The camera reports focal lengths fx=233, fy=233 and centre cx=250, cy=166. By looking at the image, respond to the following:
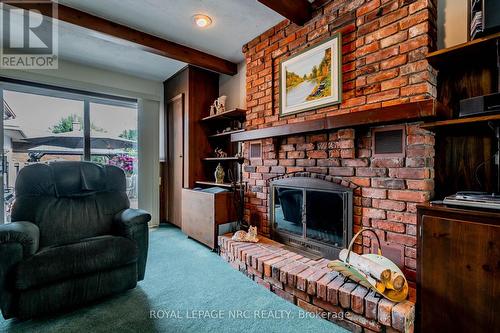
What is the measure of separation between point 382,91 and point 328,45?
2.19 ft

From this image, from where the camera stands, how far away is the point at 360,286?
5.05ft

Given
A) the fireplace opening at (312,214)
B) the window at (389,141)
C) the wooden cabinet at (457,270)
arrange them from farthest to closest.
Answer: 1. the fireplace opening at (312,214)
2. the window at (389,141)
3. the wooden cabinet at (457,270)

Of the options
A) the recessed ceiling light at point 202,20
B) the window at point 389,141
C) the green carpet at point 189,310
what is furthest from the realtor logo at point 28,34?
the window at point 389,141

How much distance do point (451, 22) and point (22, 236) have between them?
324cm

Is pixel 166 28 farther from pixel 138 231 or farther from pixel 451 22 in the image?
pixel 451 22

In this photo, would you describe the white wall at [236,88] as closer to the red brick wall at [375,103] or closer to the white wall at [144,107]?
the red brick wall at [375,103]

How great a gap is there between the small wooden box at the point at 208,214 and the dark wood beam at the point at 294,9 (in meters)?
1.99

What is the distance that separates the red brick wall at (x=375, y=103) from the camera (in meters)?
1.55

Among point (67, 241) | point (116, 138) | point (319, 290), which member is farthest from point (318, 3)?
point (116, 138)

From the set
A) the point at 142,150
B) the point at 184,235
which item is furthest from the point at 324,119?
the point at 142,150

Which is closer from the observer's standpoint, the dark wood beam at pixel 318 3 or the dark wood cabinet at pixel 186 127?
the dark wood beam at pixel 318 3

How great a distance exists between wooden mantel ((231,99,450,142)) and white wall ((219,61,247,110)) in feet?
4.16

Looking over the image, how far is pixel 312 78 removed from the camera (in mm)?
2209

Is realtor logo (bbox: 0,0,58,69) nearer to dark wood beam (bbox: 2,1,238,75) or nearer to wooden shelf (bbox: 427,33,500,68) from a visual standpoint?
dark wood beam (bbox: 2,1,238,75)
